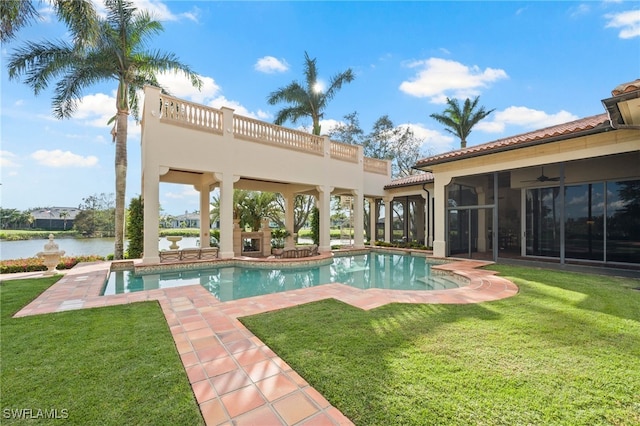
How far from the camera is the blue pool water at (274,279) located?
333 inches

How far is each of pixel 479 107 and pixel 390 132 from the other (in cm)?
776

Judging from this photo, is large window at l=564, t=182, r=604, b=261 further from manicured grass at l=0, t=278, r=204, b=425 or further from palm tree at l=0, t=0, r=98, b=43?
palm tree at l=0, t=0, r=98, b=43

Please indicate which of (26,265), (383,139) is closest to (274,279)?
(26,265)

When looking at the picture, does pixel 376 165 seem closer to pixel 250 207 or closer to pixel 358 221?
pixel 358 221

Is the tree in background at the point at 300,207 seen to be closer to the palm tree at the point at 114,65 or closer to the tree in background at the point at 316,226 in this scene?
the tree in background at the point at 316,226

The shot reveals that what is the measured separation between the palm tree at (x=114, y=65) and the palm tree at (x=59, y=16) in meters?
2.70

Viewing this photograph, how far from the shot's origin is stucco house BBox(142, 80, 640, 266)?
9.35 metres

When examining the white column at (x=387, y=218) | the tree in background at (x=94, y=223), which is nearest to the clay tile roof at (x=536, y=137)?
the white column at (x=387, y=218)

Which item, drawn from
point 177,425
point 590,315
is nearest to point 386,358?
point 177,425

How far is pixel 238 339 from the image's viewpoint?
4.14 meters

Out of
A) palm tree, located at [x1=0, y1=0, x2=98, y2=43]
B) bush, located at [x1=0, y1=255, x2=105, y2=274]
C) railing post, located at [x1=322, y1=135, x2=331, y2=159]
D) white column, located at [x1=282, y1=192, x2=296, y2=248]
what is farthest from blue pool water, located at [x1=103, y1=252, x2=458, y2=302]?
palm tree, located at [x1=0, y1=0, x2=98, y2=43]

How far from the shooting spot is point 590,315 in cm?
477

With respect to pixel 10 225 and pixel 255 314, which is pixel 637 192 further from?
pixel 10 225

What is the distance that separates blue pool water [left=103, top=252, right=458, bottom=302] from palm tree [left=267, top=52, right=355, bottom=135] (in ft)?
38.8
